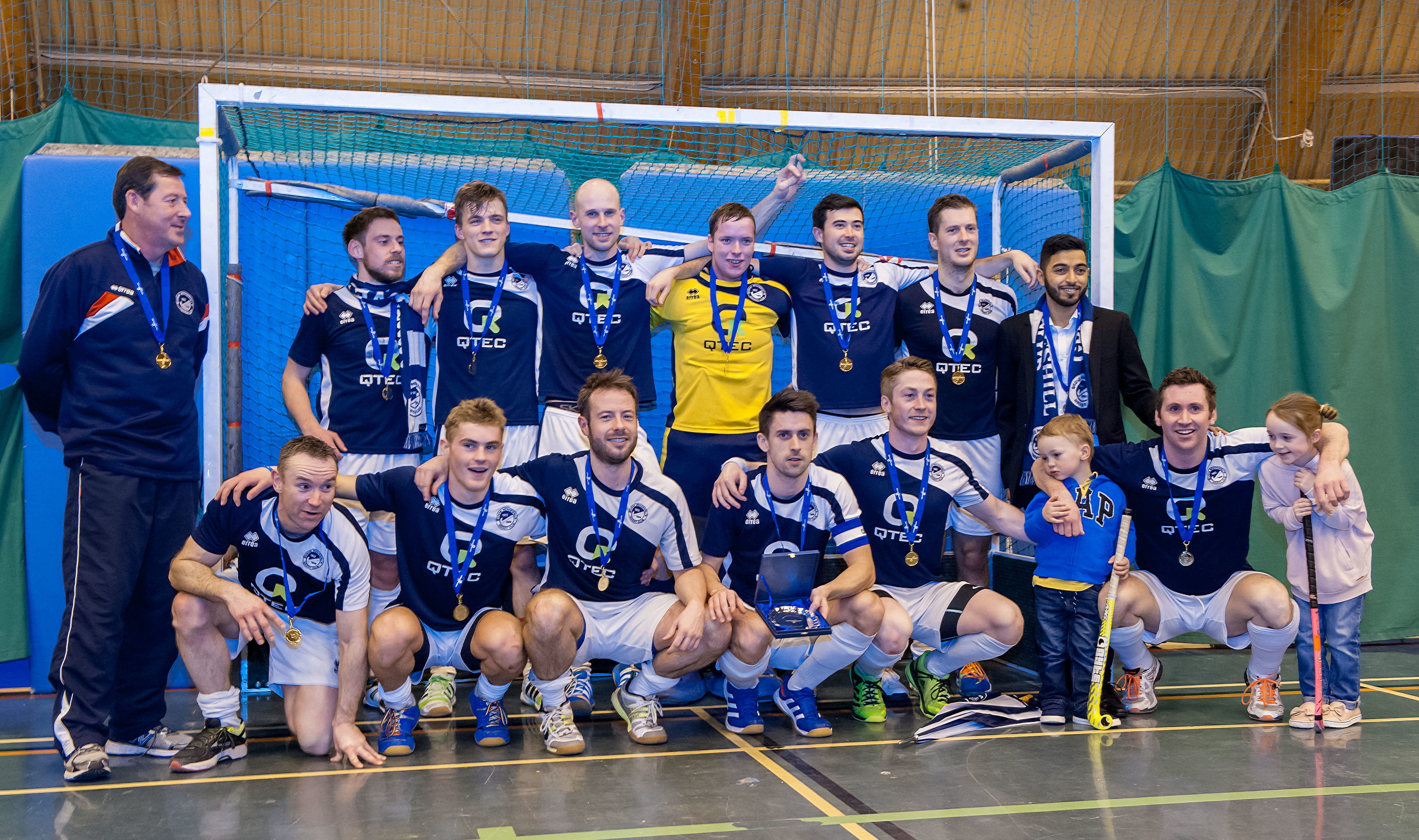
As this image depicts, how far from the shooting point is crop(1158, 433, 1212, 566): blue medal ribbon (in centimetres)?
461

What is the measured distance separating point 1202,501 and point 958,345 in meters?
1.29

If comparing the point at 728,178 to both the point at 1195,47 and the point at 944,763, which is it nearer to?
the point at 944,763

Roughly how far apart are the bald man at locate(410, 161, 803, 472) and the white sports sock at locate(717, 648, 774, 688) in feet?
3.61

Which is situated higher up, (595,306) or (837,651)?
(595,306)

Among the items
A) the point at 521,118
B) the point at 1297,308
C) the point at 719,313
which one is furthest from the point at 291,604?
the point at 1297,308

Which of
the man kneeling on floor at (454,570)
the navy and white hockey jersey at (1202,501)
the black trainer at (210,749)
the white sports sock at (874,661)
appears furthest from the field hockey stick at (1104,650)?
the black trainer at (210,749)

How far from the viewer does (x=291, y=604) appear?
411cm

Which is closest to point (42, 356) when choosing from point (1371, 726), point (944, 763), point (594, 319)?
point (594, 319)

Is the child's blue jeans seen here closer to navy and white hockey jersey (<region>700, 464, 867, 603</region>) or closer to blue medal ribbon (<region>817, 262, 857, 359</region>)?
navy and white hockey jersey (<region>700, 464, 867, 603</region>)

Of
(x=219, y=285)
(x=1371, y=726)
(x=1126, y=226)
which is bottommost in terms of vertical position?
(x=1371, y=726)

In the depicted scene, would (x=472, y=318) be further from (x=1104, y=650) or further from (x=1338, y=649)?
(x=1338, y=649)

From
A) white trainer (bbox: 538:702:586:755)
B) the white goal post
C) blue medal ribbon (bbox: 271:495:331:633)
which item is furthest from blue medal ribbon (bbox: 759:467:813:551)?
the white goal post

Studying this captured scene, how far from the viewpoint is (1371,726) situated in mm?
4406

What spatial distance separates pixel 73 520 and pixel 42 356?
0.62 metres
